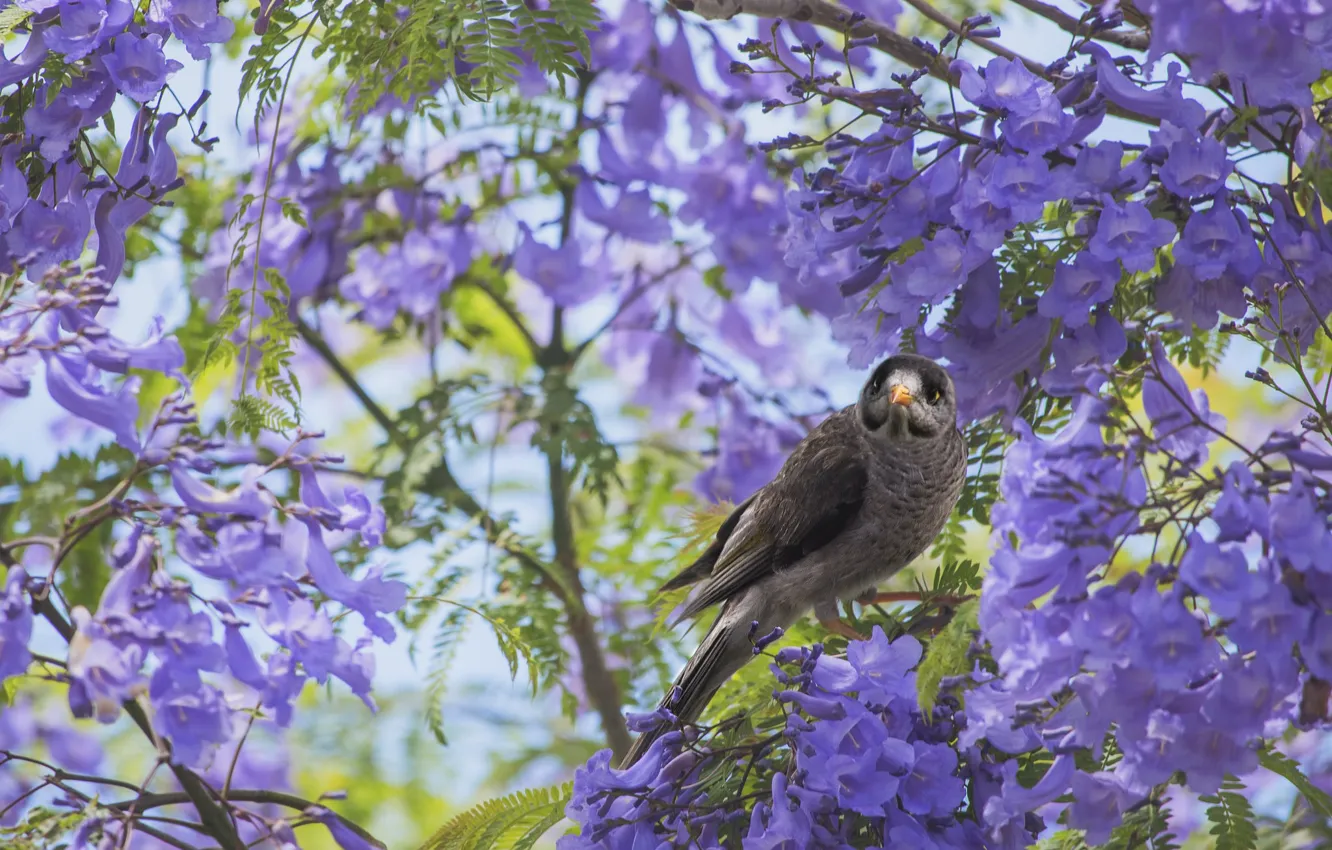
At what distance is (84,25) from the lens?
194 centimetres

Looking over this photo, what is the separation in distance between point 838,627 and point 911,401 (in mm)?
473

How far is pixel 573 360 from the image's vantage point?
3904 mm

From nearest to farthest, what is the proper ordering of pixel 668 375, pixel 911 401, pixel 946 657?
pixel 946 657, pixel 911 401, pixel 668 375

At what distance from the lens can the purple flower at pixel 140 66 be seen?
195cm

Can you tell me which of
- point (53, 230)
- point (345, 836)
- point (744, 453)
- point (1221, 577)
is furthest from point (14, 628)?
point (744, 453)

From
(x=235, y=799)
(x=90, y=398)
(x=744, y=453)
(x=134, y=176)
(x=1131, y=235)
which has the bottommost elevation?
(x=235, y=799)

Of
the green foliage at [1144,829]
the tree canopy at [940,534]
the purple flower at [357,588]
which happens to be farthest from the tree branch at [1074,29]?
the purple flower at [357,588]

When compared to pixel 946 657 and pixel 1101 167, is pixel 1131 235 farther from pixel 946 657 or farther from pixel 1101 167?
pixel 946 657

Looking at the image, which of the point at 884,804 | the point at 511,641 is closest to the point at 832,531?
the point at 511,641

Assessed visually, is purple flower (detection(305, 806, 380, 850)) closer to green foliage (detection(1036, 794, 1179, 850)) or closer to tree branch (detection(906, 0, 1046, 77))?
green foliage (detection(1036, 794, 1179, 850))

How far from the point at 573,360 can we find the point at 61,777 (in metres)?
2.37

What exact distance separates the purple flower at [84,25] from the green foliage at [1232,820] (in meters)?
1.85

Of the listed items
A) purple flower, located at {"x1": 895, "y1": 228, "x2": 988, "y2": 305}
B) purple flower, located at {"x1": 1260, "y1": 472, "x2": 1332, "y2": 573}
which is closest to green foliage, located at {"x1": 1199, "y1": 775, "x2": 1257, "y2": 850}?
purple flower, located at {"x1": 1260, "y1": 472, "x2": 1332, "y2": 573}

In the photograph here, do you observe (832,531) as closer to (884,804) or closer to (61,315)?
(884,804)
